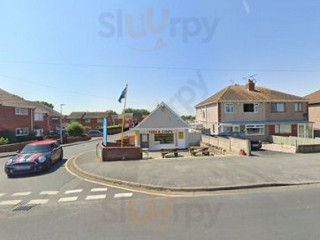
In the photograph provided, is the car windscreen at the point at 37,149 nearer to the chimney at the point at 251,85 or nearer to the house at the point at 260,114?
the house at the point at 260,114

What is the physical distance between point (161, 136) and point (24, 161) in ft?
44.3

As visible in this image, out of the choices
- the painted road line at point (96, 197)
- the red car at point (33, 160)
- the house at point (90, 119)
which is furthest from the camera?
the house at point (90, 119)

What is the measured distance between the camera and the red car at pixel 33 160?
11398 mm

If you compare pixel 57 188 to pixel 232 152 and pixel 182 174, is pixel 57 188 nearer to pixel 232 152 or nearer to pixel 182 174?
pixel 182 174

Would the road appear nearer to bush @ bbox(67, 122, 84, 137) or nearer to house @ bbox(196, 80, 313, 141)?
house @ bbox(196, 80, 313, 141)

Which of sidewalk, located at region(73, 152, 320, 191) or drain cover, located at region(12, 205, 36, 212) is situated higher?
sidewalk, located at region(73, 152, 320, 191)

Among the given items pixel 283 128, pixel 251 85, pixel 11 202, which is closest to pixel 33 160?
pixel 11 202

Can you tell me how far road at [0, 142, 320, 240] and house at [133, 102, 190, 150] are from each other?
14085mm

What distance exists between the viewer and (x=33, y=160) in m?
11.7

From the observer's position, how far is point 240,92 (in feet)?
99.5

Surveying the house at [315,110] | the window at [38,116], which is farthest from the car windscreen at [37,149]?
the house at [315,110]

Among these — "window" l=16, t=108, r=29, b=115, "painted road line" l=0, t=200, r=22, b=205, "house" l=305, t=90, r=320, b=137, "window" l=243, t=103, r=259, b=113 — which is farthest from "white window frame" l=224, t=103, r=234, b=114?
"window" l=16, t=108, r=29, b=115

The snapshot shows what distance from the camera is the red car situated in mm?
Answer: 11398

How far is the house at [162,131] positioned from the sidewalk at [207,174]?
9779mm
